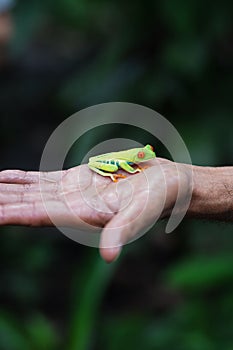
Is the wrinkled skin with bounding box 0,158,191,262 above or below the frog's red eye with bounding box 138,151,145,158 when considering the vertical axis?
above

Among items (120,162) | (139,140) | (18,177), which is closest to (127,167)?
(120,162)

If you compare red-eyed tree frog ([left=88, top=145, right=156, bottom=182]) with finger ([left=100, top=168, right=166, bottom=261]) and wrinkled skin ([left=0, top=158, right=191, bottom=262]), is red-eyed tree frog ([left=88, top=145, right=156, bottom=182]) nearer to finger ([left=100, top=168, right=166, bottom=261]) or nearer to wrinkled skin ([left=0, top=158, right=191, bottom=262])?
wrinkled skin ([left=0, top=158, right=191, bottom=262])

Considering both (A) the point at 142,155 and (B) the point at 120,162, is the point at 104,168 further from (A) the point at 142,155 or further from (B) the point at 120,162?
(A) the point at 142,155

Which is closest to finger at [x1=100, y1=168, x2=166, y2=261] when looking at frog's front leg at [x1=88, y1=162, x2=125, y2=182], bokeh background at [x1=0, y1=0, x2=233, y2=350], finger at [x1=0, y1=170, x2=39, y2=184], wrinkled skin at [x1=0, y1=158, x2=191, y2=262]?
wrinkled skin at [x1=0, y1=158, x2=191, y2=262]

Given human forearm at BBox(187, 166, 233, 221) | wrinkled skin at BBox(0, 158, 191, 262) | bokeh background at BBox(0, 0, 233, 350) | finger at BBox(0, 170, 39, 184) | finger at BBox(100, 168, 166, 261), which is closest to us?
finger at BBox(100, 168, 166, 261)

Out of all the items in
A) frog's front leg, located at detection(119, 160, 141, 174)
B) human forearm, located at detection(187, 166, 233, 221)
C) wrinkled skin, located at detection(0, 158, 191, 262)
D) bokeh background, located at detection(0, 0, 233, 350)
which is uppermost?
wrinkled skin, located at detection(0, 158, 191, 262)

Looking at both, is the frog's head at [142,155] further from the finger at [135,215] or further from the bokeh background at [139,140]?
the bokeh background at [139,140]
